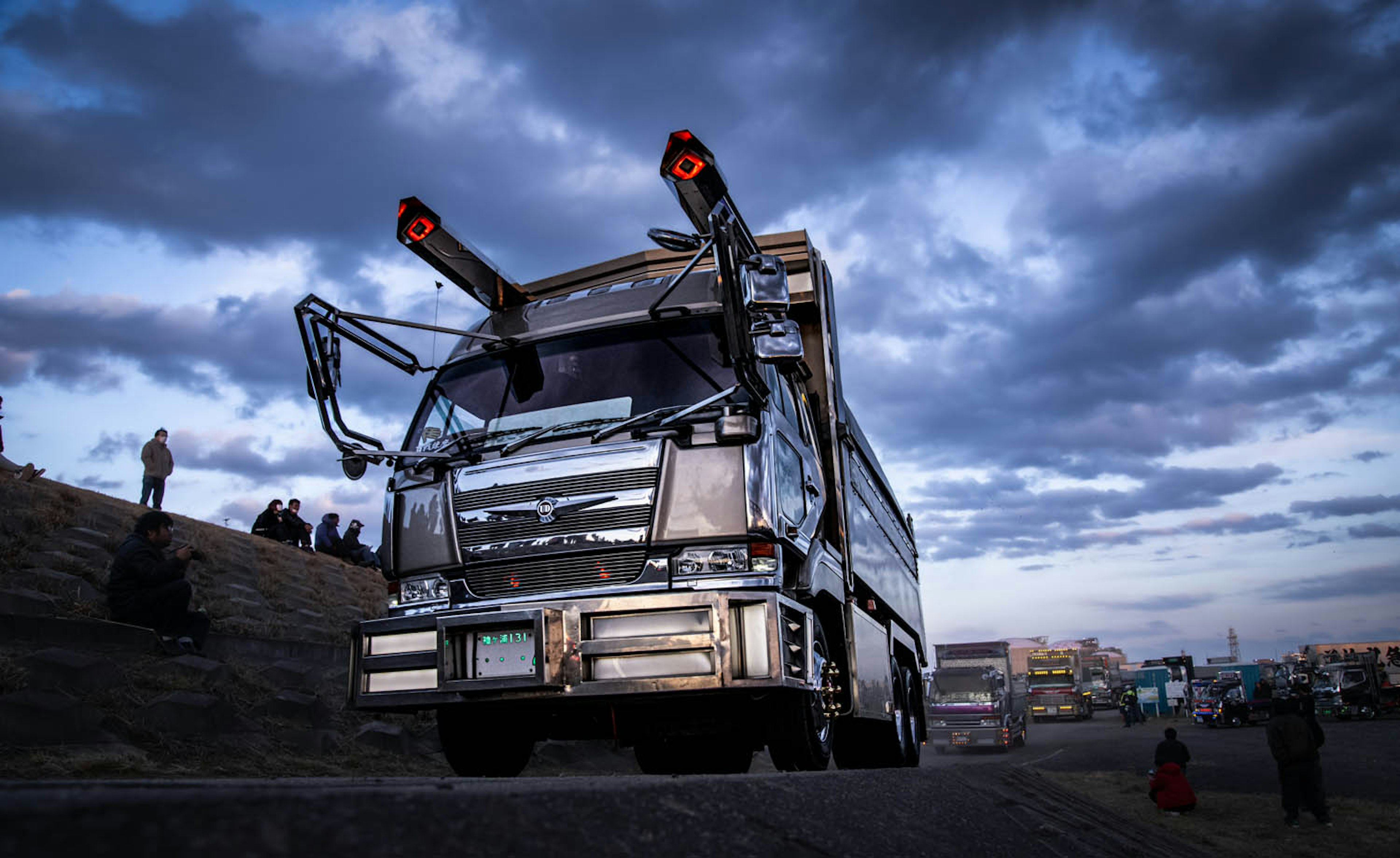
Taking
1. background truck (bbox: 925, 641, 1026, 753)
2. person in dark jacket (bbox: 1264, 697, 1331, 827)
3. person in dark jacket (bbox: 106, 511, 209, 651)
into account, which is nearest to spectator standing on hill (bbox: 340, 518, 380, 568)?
person in dark jacket (bbox: 106, 511, 209, 651)

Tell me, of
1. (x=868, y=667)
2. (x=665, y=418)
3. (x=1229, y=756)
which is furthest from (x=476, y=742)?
(x=1229, y=756)

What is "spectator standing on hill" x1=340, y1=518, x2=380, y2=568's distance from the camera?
65.0 feet

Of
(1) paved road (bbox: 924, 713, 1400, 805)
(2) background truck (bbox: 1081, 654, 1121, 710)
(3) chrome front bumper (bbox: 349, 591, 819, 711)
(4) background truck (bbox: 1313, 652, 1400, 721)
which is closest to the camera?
(3) chrome front bumper (bbox: 349, 591, 819, 711)

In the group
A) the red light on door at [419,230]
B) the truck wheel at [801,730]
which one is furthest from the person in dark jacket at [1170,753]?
the red light on door at [419,230]

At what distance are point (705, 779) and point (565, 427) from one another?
3.36 metres

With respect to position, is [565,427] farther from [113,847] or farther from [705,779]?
[113,847]

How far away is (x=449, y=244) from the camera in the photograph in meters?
Answer: 6.93

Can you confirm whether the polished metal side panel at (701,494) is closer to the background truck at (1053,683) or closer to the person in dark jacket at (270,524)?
the person in dark jacket at (270,524)

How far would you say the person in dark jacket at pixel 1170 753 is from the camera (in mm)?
19125

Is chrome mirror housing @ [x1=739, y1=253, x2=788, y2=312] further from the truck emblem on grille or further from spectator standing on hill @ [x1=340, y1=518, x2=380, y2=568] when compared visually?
spectator standing on hill @ [x1=340, y1=518, x2=380, y2=568]

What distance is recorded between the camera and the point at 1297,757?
17.0 meters

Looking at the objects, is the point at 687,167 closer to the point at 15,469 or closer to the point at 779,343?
the point at 779,343

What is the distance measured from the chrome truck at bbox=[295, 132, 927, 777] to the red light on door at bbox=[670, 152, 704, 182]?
0.01 meters

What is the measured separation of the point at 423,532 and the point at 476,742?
4.61 feet
